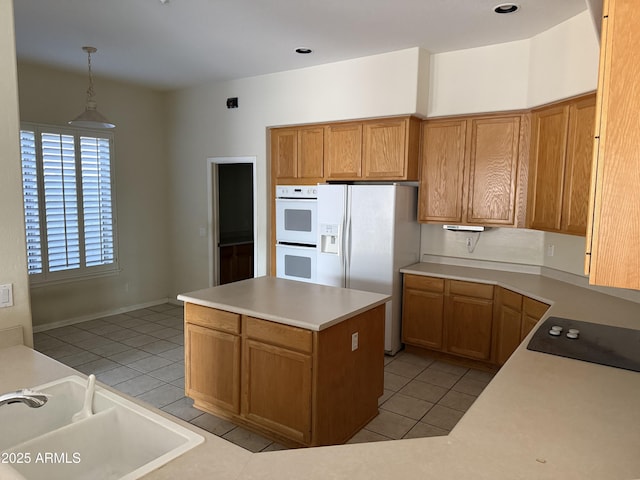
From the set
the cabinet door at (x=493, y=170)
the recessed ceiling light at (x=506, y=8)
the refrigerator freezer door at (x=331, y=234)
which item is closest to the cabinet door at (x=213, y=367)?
the refrigerator freezer door at (x=331, y=234)

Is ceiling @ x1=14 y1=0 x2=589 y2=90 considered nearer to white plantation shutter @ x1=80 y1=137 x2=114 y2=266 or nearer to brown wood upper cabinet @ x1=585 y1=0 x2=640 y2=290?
white plantation shutter @ x1=80 y1=137 x2=114 y2=266

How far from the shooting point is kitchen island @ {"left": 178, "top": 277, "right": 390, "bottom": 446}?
2.53 meters

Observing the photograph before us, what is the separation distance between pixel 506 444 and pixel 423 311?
117 inches

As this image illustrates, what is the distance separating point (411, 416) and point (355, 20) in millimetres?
2959

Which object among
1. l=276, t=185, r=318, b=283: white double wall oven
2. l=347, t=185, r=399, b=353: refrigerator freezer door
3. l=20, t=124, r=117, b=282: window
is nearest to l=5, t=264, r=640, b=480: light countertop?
l=347, t=185, r=399, b=353: refrigerator freezer door

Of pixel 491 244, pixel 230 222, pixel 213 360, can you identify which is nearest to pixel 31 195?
pixel 230 222

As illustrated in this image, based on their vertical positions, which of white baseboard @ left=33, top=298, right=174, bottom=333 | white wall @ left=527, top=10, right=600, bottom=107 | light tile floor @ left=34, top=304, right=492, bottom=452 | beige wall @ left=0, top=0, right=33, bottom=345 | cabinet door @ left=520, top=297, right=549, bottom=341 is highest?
white wall @ left=527, top=10, right=600, bottom=107

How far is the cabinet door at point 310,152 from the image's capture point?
467cm

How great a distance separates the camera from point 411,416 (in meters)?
3.13

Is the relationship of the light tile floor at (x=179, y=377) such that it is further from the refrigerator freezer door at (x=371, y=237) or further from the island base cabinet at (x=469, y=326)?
the refrigerator freezer door at (x=371, y=237)

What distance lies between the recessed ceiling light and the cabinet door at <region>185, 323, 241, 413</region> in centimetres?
287

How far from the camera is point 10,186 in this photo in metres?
1.96

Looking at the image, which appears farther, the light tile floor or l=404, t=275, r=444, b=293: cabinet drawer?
l=404, t=275, r=444, b=293: cabinet drawer

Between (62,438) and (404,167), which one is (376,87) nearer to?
(404,167)
